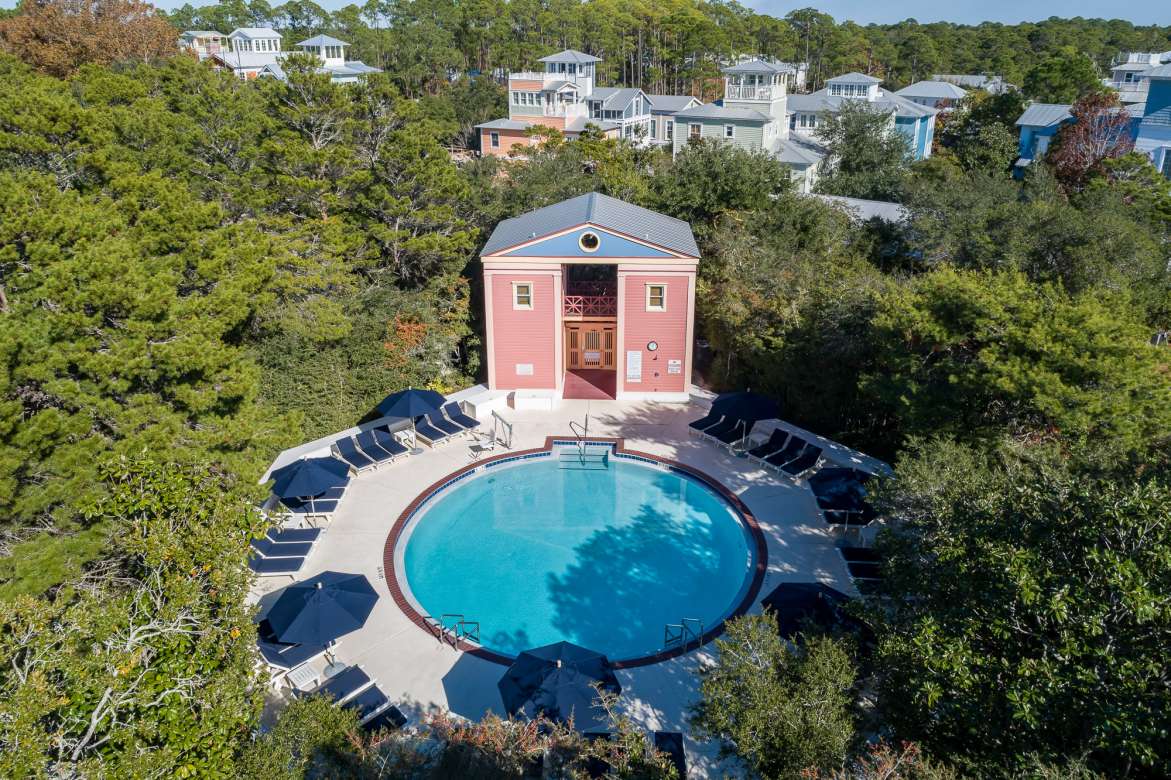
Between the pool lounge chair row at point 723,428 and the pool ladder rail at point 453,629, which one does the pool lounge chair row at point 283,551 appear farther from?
the pool lounge chair row at point 723,428

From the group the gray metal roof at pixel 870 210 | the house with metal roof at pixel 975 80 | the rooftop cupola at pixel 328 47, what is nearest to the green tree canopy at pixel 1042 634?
the gray metal roof at pixel 870 210

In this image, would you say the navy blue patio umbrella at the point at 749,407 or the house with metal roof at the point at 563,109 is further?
the house with metal roof at the point at 563,109

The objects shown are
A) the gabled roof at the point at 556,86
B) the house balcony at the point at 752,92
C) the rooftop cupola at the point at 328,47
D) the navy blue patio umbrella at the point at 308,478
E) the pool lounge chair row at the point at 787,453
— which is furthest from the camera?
the rooftop cupola at the point at 328,47

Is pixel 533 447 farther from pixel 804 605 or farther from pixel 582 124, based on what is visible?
pixel 582 124

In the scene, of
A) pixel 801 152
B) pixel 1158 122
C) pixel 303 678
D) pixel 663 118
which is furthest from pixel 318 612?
pixel 663 118

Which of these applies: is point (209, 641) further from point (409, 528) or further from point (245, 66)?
point (245, 66)

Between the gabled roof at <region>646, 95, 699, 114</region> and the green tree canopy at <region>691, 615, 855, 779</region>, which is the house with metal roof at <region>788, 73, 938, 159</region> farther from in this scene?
the green tree canopy at <region>691, 615, 855, 779</region>

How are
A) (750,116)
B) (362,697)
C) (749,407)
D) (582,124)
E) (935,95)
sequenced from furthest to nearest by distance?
1. (935,95)
2. (582,124)
3. (750,116)
4. (749,407)
5. (362,697)
